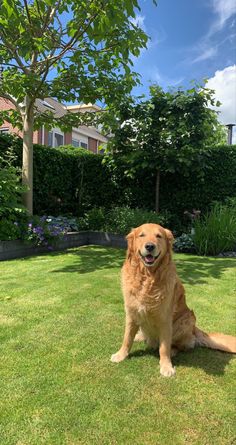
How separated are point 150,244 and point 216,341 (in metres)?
1.29

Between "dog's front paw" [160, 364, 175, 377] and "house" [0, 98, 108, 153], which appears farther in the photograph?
"house" [0, 98, 108, 153]

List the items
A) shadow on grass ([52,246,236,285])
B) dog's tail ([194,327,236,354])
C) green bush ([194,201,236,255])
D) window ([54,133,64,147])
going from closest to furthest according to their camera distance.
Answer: dog's tail ([194,327,236,354]) < shadow on grass ([52,246,236,285]) < green bush ([194,201,236,255]) < window ([54,133,64,147])

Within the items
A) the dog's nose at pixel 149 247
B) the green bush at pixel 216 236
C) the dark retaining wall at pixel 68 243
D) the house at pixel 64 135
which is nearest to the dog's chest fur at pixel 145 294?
the dog's nose at pixel 149 247

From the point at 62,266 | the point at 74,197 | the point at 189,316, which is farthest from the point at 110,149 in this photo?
the point at 189,316

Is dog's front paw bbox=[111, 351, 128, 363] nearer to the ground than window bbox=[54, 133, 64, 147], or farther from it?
nearer to the ground

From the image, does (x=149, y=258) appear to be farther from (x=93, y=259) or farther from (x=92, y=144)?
(x=92, y=144)

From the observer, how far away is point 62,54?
8.12m

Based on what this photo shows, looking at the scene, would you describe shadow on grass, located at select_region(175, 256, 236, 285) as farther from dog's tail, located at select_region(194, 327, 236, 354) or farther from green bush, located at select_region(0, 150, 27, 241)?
green bush, located at select_region(0, 150, 27, 241)

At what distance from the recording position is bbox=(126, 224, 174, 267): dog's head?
278cm

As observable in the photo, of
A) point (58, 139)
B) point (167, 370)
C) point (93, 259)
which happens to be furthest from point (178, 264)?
point (58, 139)

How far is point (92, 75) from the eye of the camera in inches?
337

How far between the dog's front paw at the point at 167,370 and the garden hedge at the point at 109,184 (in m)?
8.00

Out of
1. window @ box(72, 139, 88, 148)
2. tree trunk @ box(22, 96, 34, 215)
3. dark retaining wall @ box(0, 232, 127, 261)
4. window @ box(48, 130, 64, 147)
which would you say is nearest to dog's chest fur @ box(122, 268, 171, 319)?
dark retaining wall @ box(0, 232, 127, 261)

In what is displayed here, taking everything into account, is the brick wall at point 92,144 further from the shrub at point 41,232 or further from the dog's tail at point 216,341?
the dog's tail at point 216,341
